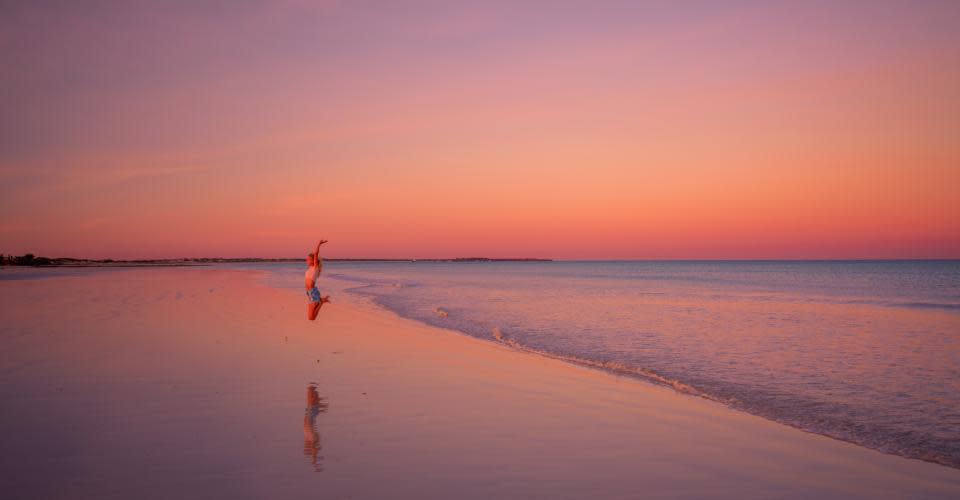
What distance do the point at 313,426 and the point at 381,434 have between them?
3.43ft

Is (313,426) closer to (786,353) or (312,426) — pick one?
(312,426)

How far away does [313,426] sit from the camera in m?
8.66

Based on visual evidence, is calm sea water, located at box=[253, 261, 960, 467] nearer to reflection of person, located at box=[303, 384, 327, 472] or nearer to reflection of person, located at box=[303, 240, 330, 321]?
reflection of person, located at box=[303, 240, 330, 321]

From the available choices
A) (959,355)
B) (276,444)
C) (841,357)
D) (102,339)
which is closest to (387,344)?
(102,339)

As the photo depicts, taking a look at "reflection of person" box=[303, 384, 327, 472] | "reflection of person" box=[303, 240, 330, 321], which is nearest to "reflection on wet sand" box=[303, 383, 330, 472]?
"reflection of person" box=[303, 384, 327, 472]

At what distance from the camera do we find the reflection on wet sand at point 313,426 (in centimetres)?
728

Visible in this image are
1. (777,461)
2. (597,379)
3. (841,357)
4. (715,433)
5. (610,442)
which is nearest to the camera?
(777,461)

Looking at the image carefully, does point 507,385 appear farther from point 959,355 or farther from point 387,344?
point 959,355

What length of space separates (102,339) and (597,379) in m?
13.1

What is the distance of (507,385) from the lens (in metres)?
11.9

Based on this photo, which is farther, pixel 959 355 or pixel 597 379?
pixel 959 355

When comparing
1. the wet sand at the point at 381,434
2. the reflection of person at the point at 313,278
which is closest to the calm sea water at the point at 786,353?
the wet sand at the point at 381,434

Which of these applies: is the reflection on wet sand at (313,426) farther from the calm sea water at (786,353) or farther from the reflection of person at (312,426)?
the calm sea water at (786,353)

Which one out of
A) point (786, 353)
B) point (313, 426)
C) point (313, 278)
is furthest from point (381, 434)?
point (786, 353)
